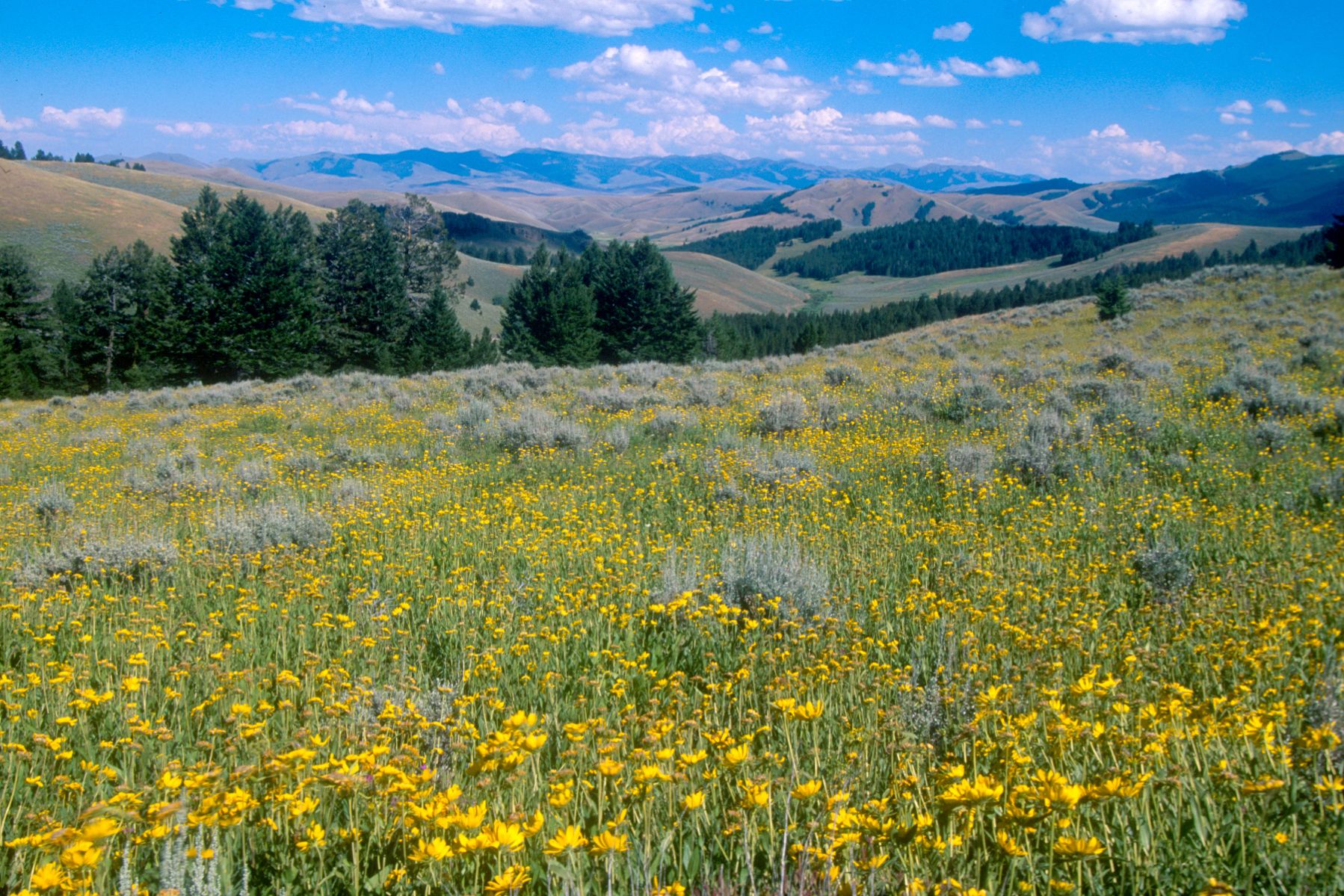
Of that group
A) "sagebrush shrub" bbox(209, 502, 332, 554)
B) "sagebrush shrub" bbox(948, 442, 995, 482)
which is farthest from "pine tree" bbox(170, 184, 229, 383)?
"sagebrush shrub" bbox(948, 442, 995, 482)

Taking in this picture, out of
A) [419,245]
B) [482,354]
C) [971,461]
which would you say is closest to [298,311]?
[482,354]

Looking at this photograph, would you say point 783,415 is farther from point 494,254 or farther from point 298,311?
point 494,254

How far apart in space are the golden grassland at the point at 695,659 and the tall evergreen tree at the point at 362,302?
3218 centimetres

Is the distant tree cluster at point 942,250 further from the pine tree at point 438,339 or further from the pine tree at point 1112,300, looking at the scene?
the pine tree at point 438,339

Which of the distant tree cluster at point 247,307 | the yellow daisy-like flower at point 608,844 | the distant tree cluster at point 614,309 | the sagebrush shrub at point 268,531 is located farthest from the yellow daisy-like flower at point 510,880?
the distant tree cluster at point 247,307

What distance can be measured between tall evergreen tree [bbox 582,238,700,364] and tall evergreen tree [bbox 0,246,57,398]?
1259 inches

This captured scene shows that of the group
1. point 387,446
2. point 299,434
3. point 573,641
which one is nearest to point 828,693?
point 573,641

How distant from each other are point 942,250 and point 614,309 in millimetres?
164789

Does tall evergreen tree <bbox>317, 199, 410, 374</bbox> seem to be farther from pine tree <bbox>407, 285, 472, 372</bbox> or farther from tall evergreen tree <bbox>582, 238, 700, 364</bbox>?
tall evergreen tree <bbox>582, 238, 700, 364</bbox>

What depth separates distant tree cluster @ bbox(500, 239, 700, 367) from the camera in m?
41.8

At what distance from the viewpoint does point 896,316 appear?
311 feet

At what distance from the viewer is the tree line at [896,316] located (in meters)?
73.8

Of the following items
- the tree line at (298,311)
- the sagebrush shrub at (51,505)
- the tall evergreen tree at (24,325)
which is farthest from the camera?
the tall evergreen tree at (24,325)

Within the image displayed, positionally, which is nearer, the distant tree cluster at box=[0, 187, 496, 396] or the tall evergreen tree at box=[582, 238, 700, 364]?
the distant tree cluster at box=[0, 187, 496, 396]
